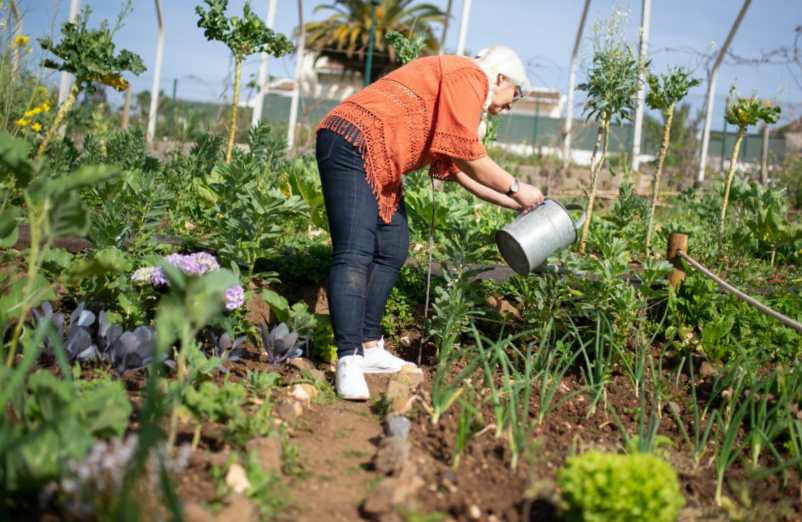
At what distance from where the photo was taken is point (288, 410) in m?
2.07

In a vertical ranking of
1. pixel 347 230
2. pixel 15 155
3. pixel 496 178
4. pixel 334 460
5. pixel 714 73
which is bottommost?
pixel 334 460

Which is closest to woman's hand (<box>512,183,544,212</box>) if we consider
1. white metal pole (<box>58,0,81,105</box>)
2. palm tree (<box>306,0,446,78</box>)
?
white metal pole (<box>58,0,81,105</box>)

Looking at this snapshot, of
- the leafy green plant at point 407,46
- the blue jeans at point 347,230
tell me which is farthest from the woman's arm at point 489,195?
the leafy green plant at point 407,46

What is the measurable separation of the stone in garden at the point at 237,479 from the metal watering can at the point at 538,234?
126 centimetres

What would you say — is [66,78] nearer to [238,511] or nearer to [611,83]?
[611,83]

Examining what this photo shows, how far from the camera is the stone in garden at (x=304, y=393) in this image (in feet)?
7.55

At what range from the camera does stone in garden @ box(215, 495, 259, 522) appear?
53.5 inches

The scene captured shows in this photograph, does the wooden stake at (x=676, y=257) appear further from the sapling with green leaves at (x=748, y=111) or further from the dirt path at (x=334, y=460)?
the dirt path at (x=334, y=460)

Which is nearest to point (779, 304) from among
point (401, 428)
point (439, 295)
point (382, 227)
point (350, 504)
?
point (439, 295)

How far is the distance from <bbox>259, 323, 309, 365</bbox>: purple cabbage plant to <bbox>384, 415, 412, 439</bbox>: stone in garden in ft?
2.03

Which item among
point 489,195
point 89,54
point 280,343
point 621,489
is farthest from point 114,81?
point 621,489

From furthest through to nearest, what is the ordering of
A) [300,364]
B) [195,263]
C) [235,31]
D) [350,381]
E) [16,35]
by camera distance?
[235,31], [16,35], [300,364], [195,263], [350,381]

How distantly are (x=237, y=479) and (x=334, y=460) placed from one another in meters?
0.39

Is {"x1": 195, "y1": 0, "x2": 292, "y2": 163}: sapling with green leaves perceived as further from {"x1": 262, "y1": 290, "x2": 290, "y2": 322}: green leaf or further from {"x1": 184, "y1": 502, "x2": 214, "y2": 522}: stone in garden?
{"x1": 184, "y1": 502, "x2": 214, "y2": 522}: stone in garden
